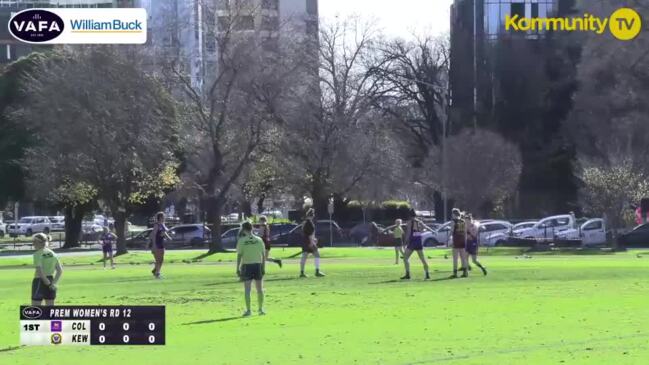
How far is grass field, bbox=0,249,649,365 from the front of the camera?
40.2ft

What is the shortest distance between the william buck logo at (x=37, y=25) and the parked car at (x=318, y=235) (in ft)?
116


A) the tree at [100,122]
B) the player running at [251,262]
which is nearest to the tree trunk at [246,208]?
the tree at [100,122]

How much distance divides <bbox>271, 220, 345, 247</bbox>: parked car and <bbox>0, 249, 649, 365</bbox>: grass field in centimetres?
2463

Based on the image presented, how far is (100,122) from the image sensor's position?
44.8 meters

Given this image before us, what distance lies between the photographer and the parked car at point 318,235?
54.0 meters

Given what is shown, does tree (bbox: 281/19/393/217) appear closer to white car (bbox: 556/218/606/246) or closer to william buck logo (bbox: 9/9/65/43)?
white car (bbox: 556/218/606/246)

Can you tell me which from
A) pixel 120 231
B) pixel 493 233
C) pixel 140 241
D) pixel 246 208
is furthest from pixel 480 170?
pixel 120 231

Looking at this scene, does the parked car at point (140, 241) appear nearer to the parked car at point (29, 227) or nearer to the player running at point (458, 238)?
the parked car at point (29, 227)

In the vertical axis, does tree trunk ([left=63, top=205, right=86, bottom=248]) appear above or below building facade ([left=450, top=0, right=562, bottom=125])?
below

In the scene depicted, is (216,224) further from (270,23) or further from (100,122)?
(270,23)

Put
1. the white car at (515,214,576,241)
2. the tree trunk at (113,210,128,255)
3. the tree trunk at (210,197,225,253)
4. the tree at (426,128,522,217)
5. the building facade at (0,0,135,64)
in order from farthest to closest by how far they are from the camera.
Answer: the tree at (426,128,522,217) < the white car at (515,214,576,241) < the building facade at (0,0,135,64) < the tree trunk at (113,210,128,255) < the tree trunk at (210,197,225,253)

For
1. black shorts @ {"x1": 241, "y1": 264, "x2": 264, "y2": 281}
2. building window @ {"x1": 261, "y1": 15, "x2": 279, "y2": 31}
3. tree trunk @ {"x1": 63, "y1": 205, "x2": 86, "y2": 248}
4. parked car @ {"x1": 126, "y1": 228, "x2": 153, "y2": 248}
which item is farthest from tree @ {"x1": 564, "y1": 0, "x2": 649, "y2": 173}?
black shorts @ {"x1": 241, "y1": 264, "x2": 264, "y2": 281}

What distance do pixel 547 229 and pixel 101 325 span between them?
146 feet

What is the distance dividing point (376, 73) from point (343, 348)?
54944 millimetres
